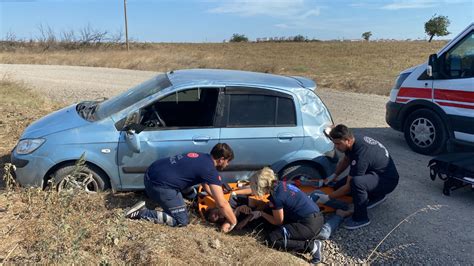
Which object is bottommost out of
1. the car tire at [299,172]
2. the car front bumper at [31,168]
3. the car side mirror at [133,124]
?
the car tire at [299,172]

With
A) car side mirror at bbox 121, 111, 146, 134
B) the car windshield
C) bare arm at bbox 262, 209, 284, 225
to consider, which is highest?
the car windshield

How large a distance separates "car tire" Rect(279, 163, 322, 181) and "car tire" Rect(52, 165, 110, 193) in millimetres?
2194

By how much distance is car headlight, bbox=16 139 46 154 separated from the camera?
5066 millimetres

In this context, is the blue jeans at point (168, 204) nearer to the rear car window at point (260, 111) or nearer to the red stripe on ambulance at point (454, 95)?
the rear car window at point (260, 111)

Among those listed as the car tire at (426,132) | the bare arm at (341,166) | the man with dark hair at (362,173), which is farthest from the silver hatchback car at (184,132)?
the car tire at (426,132)

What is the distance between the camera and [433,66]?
24.7 feet

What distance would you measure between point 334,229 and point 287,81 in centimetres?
204

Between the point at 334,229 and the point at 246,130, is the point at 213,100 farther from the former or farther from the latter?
the point at 334,229

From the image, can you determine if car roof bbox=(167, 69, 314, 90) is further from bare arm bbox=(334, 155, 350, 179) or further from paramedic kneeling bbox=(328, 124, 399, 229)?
bare arm bbox=(334, 155, 350, 179)

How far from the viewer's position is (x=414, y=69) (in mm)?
8062

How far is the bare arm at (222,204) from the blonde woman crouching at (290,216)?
0.34 meters

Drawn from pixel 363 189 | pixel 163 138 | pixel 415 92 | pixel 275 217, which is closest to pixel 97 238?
pixel 163 138

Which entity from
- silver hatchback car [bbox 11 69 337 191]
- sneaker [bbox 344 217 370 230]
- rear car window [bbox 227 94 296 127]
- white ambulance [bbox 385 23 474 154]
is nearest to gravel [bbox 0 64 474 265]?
sneaker [bbox 344 217 370 230]

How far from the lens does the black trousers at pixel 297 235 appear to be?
179 inches
